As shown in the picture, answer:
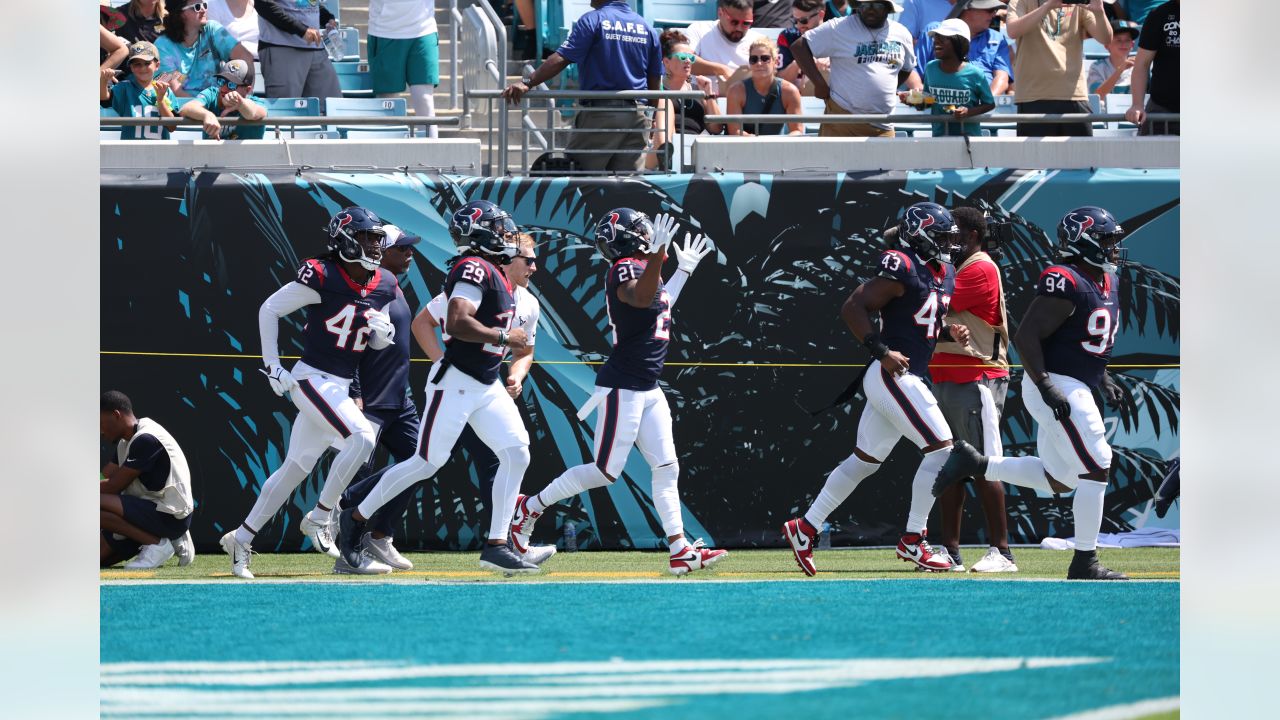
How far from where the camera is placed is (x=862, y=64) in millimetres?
11477

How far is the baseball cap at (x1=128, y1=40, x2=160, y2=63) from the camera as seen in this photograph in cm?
1140

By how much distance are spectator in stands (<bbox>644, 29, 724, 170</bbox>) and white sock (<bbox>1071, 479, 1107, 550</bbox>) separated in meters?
3.90

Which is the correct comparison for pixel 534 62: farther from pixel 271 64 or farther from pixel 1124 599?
pixel 1124 599

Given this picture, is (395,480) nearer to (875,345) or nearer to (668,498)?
(668,498)

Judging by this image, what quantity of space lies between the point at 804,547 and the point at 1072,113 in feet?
14.0

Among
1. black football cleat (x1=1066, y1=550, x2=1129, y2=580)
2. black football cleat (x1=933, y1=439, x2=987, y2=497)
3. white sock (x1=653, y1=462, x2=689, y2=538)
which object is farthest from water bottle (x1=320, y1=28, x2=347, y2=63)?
black football cleat (x1=1066, y1=550, x2=1129, y2=580)

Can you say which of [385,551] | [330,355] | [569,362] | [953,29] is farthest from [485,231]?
[953,29]

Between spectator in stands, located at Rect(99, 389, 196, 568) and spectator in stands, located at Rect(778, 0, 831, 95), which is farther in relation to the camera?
spectator in stands, located at Rect(778, 0, 831, 95)

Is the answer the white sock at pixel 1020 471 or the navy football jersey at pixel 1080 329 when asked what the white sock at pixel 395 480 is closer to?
the white sock at pixel 1020 471

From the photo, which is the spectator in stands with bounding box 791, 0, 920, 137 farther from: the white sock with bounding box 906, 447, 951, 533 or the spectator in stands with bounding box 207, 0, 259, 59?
the spectator in stands with bounding box 207, 0, 259, 59

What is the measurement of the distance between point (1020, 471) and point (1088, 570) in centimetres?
68

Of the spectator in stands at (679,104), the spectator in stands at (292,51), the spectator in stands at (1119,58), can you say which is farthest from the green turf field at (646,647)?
the spectator in stands at (1119,58)
